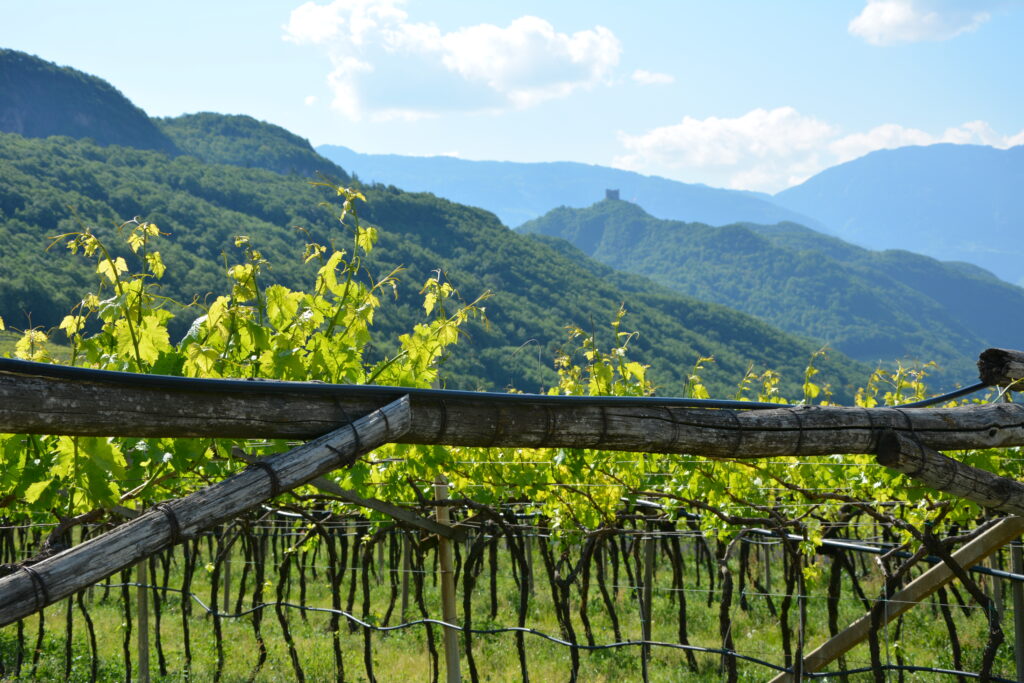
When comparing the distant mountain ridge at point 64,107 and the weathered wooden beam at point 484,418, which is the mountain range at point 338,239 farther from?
the weathered wooden beam at point 484,418

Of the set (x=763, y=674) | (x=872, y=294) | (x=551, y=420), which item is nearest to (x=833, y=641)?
(x=763, y=674)

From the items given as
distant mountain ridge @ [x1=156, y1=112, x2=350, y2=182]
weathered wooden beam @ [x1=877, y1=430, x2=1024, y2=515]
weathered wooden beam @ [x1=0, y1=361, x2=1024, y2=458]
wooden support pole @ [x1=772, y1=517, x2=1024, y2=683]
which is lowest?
wooden support pole @ [x1=772, y1=517, x2=1024, y2=683]

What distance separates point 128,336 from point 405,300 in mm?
47839

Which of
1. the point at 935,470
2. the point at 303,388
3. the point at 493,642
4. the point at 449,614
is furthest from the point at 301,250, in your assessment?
the point at 303,388

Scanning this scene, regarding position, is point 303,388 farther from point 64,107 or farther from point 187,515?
point 64,107

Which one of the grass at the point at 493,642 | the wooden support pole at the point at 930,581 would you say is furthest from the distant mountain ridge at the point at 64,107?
the wooden support pole at the point at 930,581

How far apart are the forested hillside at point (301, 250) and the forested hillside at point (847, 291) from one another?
58.6 metres

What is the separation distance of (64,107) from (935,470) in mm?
→ 132710

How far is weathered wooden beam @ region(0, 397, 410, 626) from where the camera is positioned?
200cm

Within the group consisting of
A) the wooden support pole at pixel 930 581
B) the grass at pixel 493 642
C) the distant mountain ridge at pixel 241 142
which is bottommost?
the grass at pixel 493 642

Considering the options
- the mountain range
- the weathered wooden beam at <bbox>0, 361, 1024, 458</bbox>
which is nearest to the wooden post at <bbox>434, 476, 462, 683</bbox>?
the weathered wooden beam at <bbox>0, 361, 1024, 458</bbox>

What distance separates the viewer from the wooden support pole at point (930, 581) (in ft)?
16.0

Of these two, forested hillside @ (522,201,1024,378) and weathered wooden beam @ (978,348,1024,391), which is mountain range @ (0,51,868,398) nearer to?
weathered wooden beam @ (978,348,1024,391)

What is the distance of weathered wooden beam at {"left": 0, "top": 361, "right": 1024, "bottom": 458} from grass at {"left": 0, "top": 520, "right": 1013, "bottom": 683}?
5.03 meters
